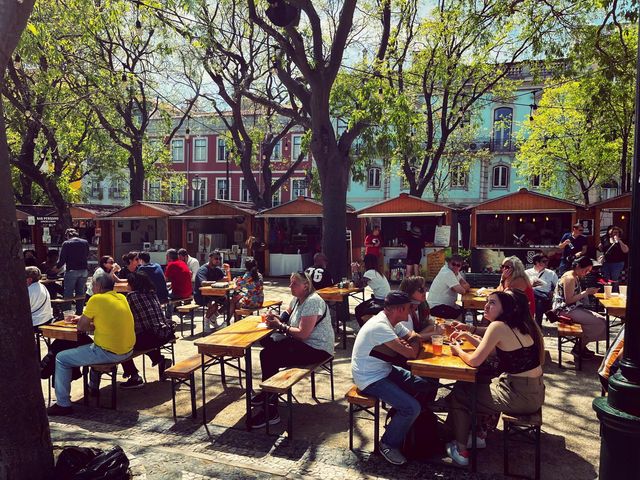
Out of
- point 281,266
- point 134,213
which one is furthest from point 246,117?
point 281,266

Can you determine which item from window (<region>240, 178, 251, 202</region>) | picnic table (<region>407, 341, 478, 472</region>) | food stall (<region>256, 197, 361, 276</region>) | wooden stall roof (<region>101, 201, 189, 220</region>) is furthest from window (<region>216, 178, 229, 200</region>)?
picnic table (<region>407, 341, 478, 472</region>)

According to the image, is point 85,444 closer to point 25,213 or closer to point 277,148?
point 25,213

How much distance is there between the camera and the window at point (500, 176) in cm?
3123

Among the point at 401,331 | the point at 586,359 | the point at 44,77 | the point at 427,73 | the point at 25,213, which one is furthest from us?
the point at 25,213

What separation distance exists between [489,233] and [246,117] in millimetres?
23663

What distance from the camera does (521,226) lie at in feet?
56.9

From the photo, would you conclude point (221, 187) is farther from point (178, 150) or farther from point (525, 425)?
point (525, 425)

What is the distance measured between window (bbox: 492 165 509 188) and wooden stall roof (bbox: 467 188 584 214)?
17.5 m

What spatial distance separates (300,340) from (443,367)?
62.7 inches

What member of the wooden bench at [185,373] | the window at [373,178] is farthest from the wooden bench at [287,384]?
the window at [373,178]

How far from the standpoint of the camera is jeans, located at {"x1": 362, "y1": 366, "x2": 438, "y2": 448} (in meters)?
A: 3.82

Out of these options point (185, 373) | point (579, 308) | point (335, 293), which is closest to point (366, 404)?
point (185, 373)

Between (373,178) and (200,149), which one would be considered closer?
(373,178)

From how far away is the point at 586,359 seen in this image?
6582 millimetres
